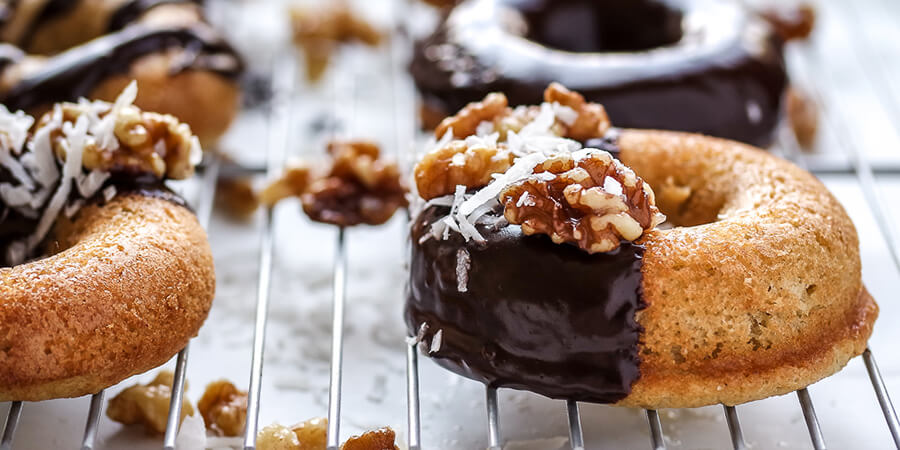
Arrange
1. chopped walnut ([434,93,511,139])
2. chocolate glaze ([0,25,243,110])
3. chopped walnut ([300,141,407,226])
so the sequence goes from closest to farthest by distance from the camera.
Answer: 1. chopped walnut ([434,93,511,139])
2. chopped walnut ([300,141,407,226])
3. chocolate glaze ([0,25,243,110])

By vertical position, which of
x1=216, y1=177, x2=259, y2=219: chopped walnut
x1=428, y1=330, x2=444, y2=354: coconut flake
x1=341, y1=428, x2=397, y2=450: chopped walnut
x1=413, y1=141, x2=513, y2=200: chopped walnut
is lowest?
x1=341, y1=428, x2=397, y2=450: chopped walnut

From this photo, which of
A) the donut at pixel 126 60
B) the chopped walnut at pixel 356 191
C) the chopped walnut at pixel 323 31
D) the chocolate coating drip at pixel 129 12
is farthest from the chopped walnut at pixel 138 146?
the chopped walnut at pixel 323 31

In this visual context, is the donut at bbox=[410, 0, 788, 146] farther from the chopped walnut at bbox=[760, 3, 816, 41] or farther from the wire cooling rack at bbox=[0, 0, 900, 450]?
the chopped walnut at bbox=[760, 3, 816, 41]

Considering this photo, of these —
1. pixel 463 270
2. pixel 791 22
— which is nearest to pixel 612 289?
pixel 463 270

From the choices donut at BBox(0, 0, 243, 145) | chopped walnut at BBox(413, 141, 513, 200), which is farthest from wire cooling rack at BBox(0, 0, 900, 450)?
chopped walnut at BBox(413, 141, 513, 200)

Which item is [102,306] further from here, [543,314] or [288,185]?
[288,185]

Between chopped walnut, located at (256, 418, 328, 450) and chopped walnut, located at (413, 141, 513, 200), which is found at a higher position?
chopped walnut, located at (413, 141, 513, 200)
